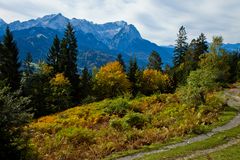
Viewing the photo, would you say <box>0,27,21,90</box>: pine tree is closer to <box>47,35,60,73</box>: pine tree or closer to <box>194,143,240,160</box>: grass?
<box>47,35,60,73</box>: pine tree

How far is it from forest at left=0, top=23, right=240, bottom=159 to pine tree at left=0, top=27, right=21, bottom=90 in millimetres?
175

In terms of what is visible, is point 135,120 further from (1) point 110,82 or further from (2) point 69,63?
(2) point 69,63

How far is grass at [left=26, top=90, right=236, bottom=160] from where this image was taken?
76.0ft

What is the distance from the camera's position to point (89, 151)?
75.8 ft

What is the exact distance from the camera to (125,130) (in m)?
29.6

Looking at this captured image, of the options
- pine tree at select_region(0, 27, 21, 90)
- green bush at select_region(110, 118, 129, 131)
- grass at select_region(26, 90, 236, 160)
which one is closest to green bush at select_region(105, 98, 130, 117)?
grass at select_region(26, 90, 236, 160)

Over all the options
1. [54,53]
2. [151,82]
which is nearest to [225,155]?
[151,82]

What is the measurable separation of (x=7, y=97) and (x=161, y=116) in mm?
18424

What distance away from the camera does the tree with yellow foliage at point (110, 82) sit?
234ft

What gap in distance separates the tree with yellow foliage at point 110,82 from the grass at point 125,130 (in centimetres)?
2821

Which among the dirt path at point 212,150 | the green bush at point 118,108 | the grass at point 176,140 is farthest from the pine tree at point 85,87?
the dirt path at point 212,150

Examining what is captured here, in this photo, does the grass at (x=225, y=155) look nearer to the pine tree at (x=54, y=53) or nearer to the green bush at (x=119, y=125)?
the green bush at (x=119, y=125)

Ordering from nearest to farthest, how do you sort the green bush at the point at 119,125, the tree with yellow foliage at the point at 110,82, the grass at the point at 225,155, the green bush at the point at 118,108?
the grass at the point at 225,155, the green bush at the point at 119,125, the green bush at the point at 118,108, the tree with yellow foliage at the point at 110,82

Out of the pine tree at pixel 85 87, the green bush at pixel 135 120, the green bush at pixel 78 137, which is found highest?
the pine tree at pixel 85 87
